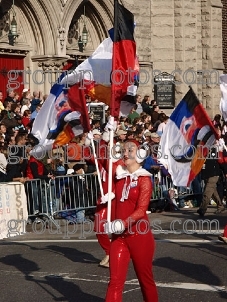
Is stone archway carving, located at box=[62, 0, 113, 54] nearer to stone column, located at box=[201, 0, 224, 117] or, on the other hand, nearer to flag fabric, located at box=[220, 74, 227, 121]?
stone column, located at box=[201, 0, 224, 117]

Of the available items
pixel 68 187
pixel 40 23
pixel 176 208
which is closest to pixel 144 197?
pixel 68 187

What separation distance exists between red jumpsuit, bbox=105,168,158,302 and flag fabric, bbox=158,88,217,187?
11.7 ft

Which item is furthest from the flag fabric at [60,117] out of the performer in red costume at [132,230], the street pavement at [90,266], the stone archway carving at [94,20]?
the stone archway carving at [94,20]

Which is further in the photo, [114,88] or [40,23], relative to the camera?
[40,23]

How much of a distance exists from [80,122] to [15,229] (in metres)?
4.73

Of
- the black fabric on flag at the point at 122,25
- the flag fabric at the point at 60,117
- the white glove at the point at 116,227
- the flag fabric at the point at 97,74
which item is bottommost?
the white glove at the point at 116,227

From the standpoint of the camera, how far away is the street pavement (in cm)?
1179

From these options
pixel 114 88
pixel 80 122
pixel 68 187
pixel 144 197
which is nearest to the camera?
pixel 144 197

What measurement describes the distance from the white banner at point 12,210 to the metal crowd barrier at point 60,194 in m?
0.49

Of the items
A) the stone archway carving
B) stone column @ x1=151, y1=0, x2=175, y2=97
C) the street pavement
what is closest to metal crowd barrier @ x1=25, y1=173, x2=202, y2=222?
the street pavement

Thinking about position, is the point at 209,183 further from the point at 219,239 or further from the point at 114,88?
the point at 114,88

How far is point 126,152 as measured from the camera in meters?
10.3

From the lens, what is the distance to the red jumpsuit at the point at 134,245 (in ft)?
32.7

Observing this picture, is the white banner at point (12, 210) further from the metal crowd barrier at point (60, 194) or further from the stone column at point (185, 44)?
the stone column at point (185, 44)
